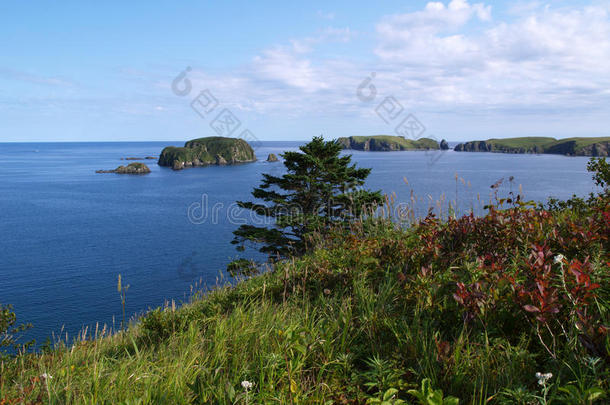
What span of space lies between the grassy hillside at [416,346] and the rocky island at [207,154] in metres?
164

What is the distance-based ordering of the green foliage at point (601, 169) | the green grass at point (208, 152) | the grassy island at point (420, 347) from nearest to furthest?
the grassy island at point (420, 347)
the green foliage at point (601, 169)
the green grass at point (208, 152)

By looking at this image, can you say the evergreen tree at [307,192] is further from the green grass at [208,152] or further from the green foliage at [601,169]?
the green grass at [208,152]

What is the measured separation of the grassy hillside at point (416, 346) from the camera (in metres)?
2.66

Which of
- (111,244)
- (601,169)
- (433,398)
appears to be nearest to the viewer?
(433,398)

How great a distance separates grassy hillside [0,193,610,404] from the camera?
8.71ft

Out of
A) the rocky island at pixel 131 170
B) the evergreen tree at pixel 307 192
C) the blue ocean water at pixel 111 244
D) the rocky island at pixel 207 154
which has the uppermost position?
the rocky island at pixel 207 154

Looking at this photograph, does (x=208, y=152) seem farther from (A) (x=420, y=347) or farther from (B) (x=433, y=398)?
(B) (x=433, y=398)

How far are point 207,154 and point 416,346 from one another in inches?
7228

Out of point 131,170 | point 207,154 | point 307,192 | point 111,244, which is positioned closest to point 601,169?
point 307,192

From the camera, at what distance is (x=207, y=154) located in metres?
179

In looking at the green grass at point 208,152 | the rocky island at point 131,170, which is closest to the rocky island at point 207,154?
the green grass at point 208,152

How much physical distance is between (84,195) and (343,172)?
80.4m

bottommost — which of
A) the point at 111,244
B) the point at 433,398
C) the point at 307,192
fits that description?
the point at 111,244

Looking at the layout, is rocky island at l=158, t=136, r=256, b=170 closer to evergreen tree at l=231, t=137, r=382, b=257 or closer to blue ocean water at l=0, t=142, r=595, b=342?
blue ocean water at l=0, t=142, r=595, b=342
